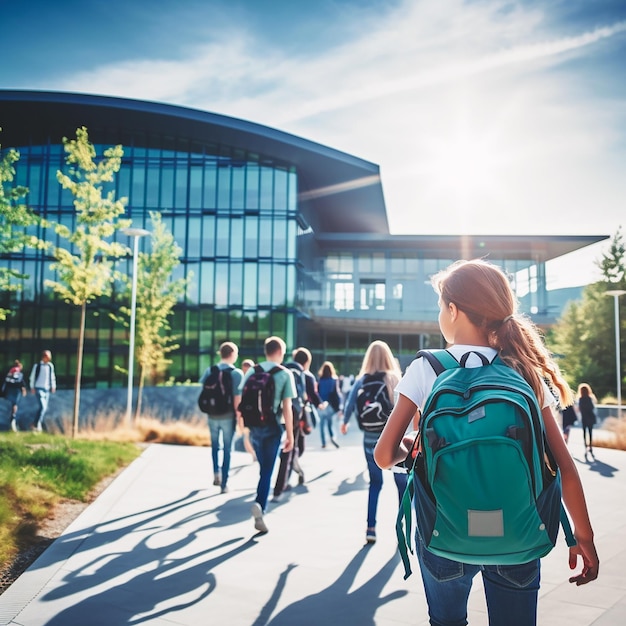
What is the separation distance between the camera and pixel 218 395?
27.8 feet

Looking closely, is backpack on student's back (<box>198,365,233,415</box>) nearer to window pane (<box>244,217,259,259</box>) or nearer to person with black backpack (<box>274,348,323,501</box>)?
person with black backpack (<box>274,348,323,501</box>)

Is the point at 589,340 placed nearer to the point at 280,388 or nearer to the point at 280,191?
the point at 280,191

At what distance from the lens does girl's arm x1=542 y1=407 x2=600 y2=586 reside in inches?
86.3

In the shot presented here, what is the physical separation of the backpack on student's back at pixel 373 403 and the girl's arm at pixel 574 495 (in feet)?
12.5

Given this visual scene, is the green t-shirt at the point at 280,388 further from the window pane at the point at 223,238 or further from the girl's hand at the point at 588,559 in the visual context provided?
the window pane at the point at 223,238

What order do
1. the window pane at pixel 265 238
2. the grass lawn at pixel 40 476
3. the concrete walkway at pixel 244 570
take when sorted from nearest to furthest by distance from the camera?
the concrete walkway at pixel 244 570, the grass lawn at pixel 40 476, the window pane at pixel 265 238

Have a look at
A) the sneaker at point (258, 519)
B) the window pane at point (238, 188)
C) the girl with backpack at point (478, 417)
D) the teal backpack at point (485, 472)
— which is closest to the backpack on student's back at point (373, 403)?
the sneaker at point (258, 519)

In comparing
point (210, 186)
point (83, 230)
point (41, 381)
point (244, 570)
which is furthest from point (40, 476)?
point (210, 186)

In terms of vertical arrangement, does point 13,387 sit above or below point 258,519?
above

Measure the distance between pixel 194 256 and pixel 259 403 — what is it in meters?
28.6

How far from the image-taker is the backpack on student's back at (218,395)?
27.8 feet

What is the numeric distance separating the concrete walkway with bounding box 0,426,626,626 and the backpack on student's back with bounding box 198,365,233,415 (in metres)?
1.10

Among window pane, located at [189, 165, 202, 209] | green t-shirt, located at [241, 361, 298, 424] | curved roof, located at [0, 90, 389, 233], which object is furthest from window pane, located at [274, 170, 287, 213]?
green t-shirt, located at [241, 361, 298, 424]

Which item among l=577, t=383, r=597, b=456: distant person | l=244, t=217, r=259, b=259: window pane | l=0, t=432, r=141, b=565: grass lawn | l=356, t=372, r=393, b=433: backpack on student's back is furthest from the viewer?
l=244, t=217, r=259, b=259: window pane
